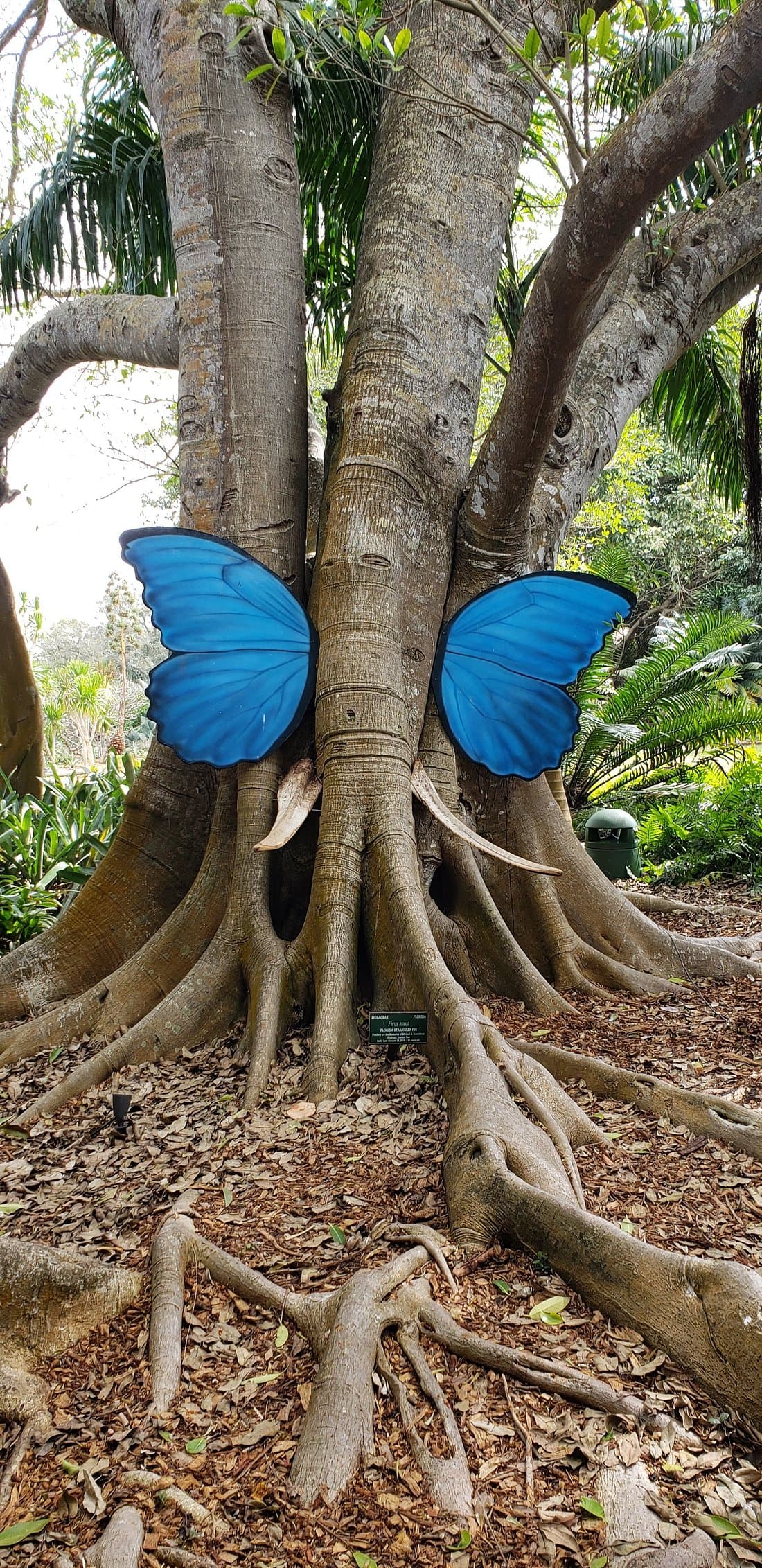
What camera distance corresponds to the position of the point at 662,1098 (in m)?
3.31

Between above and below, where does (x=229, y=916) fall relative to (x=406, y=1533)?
above

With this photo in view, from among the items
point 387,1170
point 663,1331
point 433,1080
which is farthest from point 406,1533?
point 433,1080

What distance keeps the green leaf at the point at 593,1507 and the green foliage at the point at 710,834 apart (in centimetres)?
676

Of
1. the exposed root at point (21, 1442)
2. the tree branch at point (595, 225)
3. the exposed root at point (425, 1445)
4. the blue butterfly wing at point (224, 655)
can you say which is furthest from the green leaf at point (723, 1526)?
the tree branch at point (595, 225)

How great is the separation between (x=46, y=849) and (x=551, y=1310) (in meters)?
5.57

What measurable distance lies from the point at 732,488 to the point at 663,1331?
7530 mm

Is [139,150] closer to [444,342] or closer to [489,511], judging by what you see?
[444,342]

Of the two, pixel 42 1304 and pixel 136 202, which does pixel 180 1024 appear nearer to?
pixel 42 1304

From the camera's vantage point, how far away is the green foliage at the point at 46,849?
6.23m

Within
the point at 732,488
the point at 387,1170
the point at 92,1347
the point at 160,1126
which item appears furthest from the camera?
the point at 732,488

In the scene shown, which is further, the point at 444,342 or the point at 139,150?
the point at 139,150

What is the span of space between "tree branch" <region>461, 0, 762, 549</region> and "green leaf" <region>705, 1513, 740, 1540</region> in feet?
11.2

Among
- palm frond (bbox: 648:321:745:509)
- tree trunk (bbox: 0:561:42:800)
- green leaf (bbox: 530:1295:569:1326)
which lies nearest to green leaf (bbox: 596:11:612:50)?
green leaf (bbox: 530:1295:569:1326)

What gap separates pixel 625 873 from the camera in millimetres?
8633
